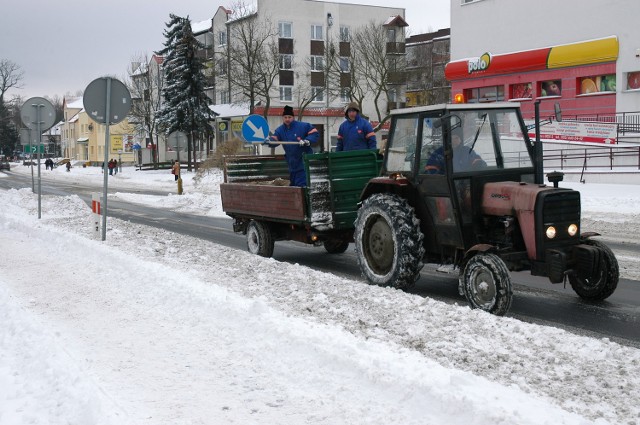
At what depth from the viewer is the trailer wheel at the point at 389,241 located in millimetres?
7641

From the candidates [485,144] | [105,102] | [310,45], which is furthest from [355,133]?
[310,45]

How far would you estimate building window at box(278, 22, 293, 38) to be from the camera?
60.3 m

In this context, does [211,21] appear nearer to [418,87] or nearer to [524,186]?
[418,87]

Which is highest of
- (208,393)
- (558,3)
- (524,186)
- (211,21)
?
(211,21)

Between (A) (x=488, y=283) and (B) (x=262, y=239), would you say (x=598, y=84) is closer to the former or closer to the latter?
(B) (x=262, y=239)

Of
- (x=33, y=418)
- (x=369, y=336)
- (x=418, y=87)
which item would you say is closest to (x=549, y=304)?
(x=369, y=336)

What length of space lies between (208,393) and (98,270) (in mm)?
5319

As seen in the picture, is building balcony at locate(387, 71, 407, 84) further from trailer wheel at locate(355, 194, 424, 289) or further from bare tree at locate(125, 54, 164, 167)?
trailer wheel at locate(355, 194, 424, 289)

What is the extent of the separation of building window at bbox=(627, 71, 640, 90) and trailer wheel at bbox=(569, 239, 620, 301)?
26.7 meters

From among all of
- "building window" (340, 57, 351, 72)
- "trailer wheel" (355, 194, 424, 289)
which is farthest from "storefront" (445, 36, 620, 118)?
"trailer wheel" (355, 194, 424, 289)

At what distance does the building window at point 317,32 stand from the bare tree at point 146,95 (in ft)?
61.7

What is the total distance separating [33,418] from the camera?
13.5 ft

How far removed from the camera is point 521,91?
121 feet

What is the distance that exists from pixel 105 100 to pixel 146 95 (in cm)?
6667
